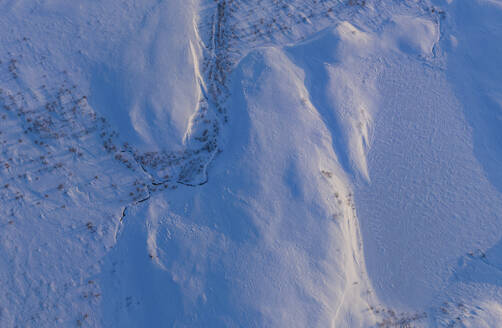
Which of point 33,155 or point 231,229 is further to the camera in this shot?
point 33,155

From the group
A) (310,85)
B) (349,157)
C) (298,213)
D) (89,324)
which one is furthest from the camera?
(310,85)

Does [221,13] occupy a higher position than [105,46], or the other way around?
[221,13]

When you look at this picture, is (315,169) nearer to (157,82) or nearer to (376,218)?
(376,218)

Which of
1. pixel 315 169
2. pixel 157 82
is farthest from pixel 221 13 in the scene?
pixel 315 169

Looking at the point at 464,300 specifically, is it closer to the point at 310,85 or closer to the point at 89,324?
the point at 310,85

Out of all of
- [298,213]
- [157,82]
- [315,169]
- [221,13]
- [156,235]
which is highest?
[221,13]

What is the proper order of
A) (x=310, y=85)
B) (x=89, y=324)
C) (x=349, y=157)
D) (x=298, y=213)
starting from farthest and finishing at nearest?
(x=310, y=85)
(x=349, y=157)
(x=298, y=213)
(x=89, y=324)

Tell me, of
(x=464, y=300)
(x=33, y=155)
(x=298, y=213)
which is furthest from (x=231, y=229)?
(x=464, y=300)
